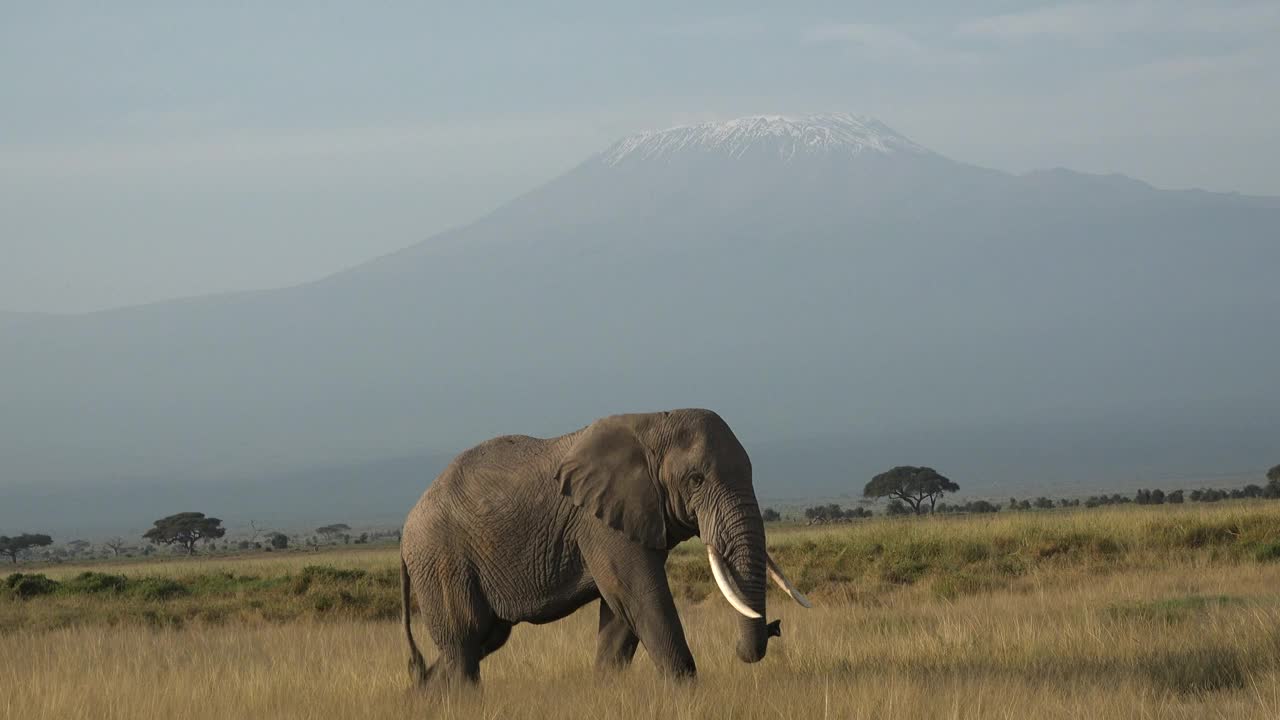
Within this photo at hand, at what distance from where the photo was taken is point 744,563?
10.9 metres

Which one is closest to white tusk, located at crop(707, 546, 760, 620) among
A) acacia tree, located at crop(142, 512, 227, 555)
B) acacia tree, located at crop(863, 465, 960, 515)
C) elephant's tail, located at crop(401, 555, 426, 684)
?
elephant's tail, located at crop(401, 555, 426, 684)

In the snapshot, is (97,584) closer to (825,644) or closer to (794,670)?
(825,644)

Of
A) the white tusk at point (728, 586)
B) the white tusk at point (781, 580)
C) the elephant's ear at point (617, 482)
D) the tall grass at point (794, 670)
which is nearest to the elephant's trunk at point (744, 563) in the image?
the white tusk at point (728, 586)

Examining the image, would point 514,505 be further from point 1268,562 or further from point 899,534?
point 899,534

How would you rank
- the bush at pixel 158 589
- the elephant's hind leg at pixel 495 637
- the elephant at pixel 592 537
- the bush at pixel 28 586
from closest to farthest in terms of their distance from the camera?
the elephant at pixel 592 537, the elephant's hind leg at pixel 495 637, the bush at pixel 158 589, the bush at pixel 28 586

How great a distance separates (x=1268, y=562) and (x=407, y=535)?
14389 millimetres

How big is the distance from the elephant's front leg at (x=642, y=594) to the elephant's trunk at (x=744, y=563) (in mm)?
389

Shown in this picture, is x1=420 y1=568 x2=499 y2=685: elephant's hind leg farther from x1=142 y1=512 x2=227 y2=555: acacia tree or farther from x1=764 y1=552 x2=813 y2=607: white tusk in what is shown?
x1=142 y1=512 x2=227 y2=555: acacia tree

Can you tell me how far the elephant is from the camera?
11039 mm

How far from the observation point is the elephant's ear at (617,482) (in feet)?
37.2

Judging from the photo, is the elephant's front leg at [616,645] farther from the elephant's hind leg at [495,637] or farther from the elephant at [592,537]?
the elephant's hind leg at [495,637]

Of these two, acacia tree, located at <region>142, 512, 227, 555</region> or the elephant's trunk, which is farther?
acacia tree, located at <region>142, 512, 227, 555</region>

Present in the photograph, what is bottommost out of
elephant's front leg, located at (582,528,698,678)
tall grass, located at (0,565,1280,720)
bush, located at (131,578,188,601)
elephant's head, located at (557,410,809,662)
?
tall grass, located at (0,565,1280,720)

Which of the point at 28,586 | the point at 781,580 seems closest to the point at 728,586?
the point at 781,580
